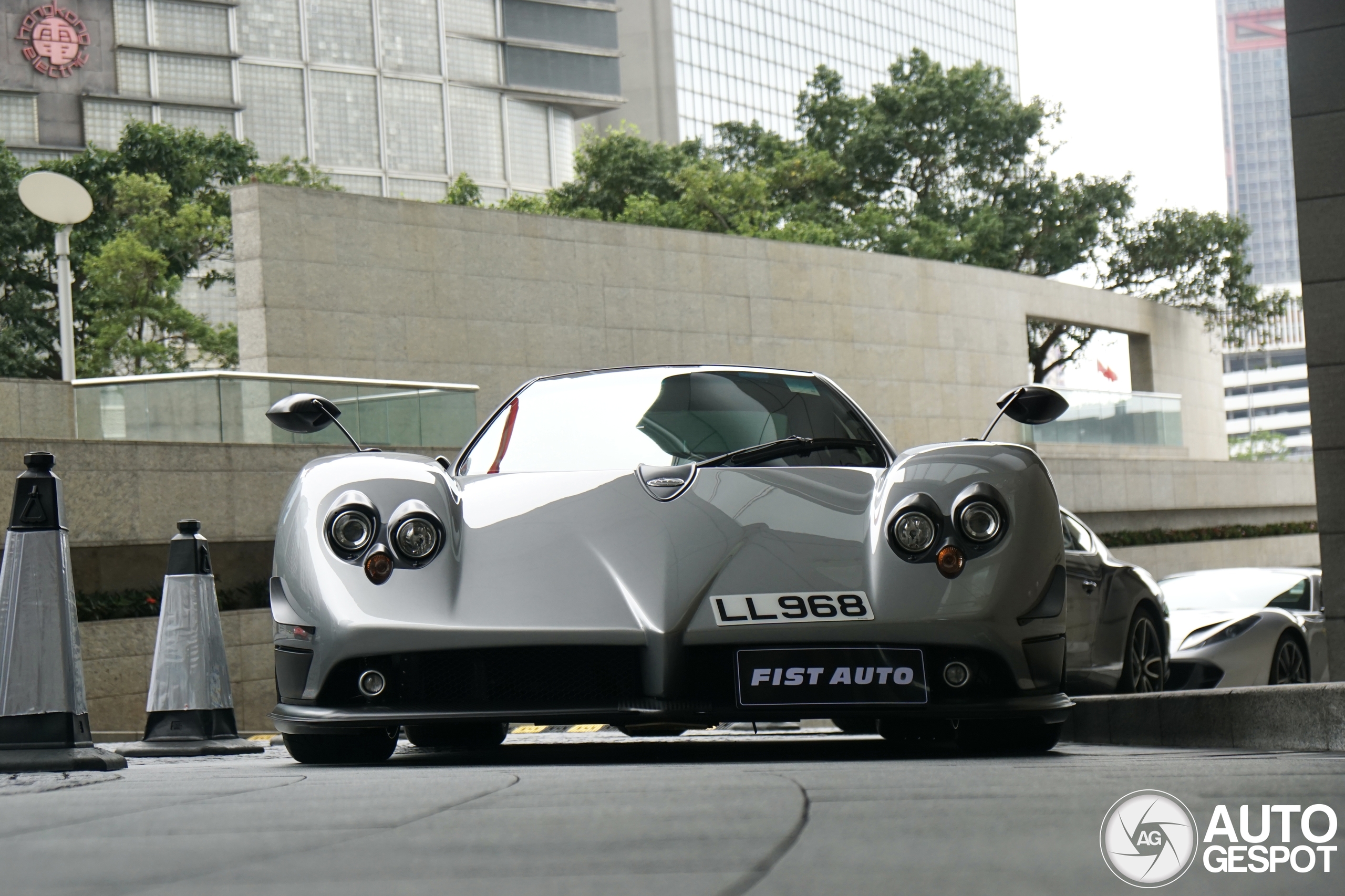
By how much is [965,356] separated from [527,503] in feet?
94.9

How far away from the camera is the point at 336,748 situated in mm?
4383

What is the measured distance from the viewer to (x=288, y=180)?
2050 inches

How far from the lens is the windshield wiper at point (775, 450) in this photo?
4602 mm

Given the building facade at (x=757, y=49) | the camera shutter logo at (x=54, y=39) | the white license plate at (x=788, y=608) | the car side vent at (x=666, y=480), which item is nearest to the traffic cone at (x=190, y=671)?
the car side vent at (x=666, y=480)

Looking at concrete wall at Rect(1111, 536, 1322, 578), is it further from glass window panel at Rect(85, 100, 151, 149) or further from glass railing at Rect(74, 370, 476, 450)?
glass window panel at Rect(85, 100, 151, 149)

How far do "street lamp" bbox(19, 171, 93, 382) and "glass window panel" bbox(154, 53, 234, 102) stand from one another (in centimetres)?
5492

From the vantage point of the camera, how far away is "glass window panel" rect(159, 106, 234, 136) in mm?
69562

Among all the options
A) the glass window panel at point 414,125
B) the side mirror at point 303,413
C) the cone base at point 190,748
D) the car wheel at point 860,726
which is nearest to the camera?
the side mirror at point 303,413

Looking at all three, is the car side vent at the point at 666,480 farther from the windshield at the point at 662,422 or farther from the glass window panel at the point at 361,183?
the glass window panel at the point at 361,183

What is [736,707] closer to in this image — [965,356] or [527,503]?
[527,503]

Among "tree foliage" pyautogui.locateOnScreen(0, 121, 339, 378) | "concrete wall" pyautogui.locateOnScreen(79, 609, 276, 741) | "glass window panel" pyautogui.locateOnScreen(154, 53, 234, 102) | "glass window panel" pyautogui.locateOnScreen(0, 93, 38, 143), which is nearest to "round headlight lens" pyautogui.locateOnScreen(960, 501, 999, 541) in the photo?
"concrete wall" pyautogui.locateOnScreen(79, 609, 276, 741)

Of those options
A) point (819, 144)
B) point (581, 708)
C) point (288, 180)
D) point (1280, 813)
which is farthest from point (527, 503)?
point (288, 180)

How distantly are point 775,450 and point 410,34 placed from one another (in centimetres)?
7682

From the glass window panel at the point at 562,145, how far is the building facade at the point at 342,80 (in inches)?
4.3
